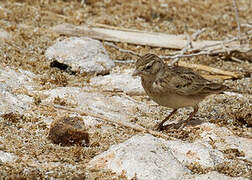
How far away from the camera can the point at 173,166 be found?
17.5 feet

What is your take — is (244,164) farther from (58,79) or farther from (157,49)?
(157,49)

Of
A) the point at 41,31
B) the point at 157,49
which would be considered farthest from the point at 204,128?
the point at 41,31

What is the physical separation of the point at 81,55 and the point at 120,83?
106 centimetres

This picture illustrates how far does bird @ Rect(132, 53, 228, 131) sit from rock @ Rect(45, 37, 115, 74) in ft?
7.45

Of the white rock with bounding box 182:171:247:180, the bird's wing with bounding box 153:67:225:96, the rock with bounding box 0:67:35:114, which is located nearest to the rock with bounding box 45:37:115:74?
the rock with bounding box 0:67:35:114

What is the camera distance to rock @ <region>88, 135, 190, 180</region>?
518 centimetres

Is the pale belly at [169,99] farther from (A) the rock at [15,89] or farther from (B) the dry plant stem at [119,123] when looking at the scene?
(A) the rock at [15,89]

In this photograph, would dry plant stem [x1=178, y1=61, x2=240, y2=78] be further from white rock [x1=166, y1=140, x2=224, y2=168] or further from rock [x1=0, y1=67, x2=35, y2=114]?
white rock [x1=166, y1=140, x2=224, y2=168]

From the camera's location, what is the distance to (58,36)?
1012 centimetres

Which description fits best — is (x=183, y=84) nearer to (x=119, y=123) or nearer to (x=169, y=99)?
(x=169, y=99)

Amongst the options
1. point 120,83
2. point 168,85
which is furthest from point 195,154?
point 120,83

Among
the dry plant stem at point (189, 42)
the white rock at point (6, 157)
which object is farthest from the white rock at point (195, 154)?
the dry plant stem at point (189, 42)

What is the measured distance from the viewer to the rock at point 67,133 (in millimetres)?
5887

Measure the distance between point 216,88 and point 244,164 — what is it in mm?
1519
